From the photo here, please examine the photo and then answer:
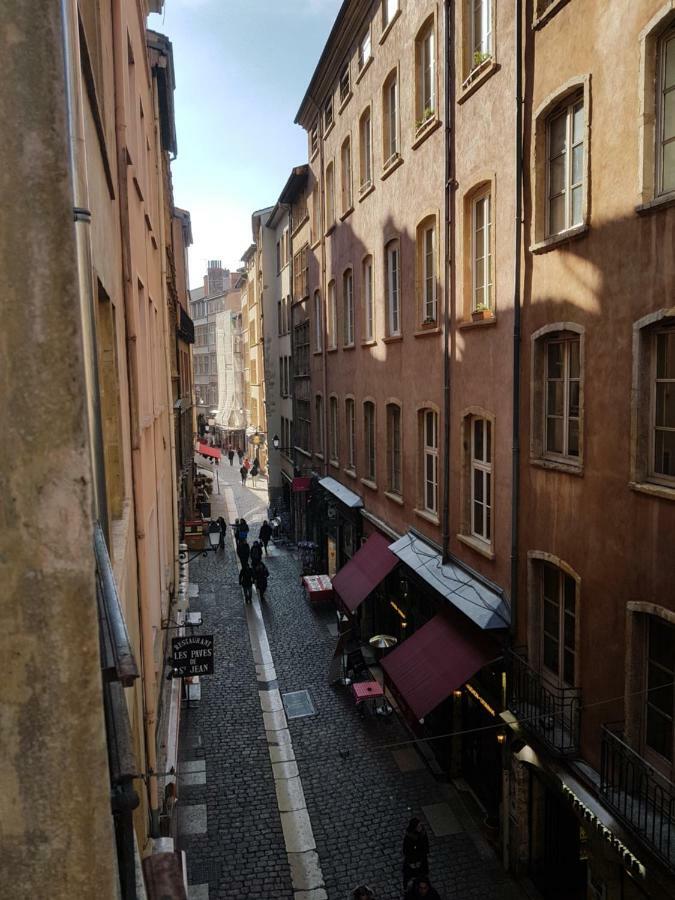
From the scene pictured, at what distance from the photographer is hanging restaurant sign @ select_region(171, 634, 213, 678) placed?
496 inches

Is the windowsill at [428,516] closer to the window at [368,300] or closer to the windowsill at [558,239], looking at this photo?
the window at [368,300]

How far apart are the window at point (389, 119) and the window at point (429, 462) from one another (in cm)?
626

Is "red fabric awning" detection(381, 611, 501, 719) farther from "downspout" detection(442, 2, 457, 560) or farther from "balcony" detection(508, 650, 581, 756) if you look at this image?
"downspout" detection(442, 2, 457, 560)

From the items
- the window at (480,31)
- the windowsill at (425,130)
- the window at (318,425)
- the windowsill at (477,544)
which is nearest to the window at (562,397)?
the windowsill at (477,544)

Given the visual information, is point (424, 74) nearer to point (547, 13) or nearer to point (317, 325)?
point (547, 13)

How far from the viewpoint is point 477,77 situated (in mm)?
11203

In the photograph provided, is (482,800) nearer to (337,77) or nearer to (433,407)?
(433,407)

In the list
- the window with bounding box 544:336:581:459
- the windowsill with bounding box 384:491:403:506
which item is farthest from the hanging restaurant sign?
the window with bounding box 544:336:581:459

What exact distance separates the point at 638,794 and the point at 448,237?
916cm

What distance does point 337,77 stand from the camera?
21234mm

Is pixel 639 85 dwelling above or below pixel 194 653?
above

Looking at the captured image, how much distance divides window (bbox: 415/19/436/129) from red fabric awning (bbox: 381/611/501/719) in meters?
9.71

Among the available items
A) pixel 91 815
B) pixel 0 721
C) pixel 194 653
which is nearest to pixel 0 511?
pixel 0 721

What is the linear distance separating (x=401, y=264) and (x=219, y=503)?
92.8 feet
